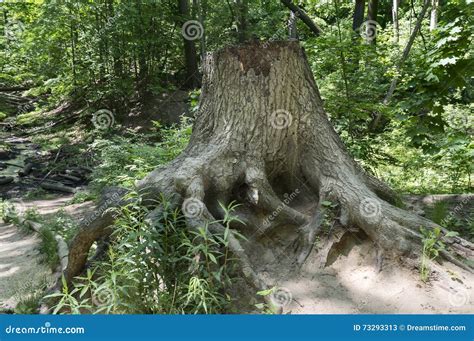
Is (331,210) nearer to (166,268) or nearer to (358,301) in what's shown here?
(358,301)

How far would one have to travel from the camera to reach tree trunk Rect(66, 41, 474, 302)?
13.0 feet

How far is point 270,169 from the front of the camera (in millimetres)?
4582

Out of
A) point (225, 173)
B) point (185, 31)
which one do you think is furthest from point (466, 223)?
point (185, 31)

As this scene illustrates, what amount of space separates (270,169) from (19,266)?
11.2 ft

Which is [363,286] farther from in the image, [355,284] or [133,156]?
[133,156]

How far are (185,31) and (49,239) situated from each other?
11.4 m

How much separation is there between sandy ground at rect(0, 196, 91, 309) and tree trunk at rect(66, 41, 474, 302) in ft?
2.79

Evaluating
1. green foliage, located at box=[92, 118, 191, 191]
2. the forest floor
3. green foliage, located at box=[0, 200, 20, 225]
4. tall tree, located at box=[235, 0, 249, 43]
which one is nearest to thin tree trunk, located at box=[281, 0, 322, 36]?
tall tree, located at box=[235, 0, 249, 43]

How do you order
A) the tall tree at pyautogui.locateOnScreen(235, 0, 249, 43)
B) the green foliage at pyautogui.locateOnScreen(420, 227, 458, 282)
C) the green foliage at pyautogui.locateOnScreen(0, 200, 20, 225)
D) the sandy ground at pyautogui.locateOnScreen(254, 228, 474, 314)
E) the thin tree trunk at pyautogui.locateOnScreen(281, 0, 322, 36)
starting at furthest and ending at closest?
1. the tall tree at pyautogui.locateOnScreen(235, 0, 249, 43)
2. the thin tree trunk at pyautogui.locateOnScreen(281, 0, 322, 36)
3. the green foliage at pyautogui.locateOnScreen(0, 200, 20, 225)
4. the green foliage at pyautogui.locateOnScreen(420, 227, 458, 282)
5. the sandy ground at pyautogui.locateOnScreen(254, 228, 474, 314)

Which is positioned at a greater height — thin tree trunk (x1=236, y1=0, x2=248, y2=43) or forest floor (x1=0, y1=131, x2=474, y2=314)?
thin tree trunk (x1=236, y1=0, x2=248, y2=43)

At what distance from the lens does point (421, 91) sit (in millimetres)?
5941

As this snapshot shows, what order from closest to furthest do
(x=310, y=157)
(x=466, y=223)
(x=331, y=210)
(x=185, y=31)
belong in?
(x=331, y=210), (x=310, y=157), (x=466, y=223), (x=185, y=31)

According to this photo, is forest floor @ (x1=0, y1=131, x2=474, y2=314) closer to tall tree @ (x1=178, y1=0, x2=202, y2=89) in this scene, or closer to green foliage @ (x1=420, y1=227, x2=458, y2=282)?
green foliage @ (x1=420, y1=227, x2=458, y2=282)

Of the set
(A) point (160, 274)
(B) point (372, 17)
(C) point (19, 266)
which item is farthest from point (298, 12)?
(A) point (160, 274)
